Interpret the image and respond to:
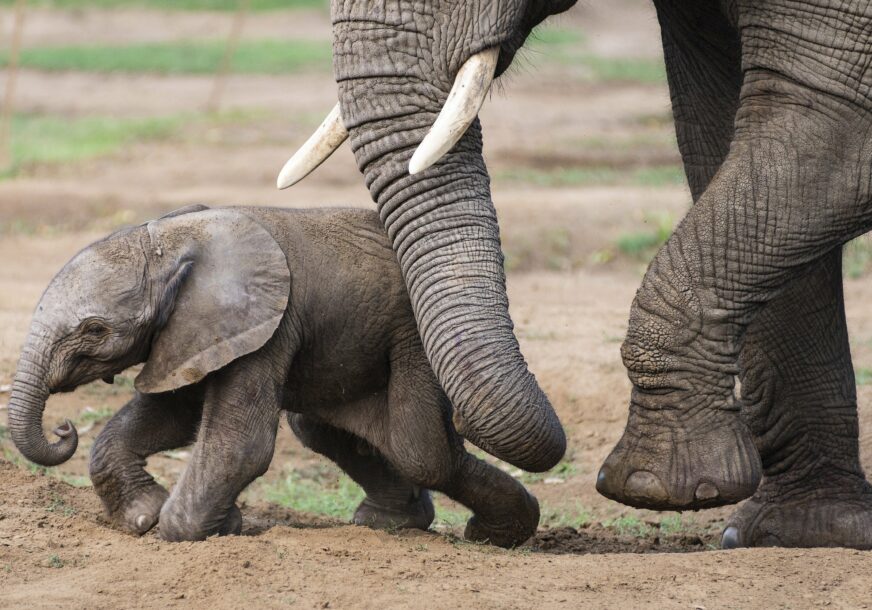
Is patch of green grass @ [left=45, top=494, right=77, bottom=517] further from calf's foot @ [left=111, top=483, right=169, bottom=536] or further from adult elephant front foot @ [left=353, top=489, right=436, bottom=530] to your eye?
adult elephant front foot @ [left=353, top=489, right=436, bottom=530]

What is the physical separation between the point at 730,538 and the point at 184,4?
30.3 meters

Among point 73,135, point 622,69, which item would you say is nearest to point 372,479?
point 73,135

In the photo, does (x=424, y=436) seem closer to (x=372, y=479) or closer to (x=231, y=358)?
(x=372, y=479)

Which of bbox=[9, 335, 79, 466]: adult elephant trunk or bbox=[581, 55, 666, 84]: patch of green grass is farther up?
bbox=[581, 55, 666, 84]: patch of green grass

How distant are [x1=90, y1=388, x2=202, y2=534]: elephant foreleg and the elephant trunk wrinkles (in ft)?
3.51

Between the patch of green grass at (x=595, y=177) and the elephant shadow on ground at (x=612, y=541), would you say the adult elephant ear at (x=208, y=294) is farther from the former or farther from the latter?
the patch of green grass at (x=595, y=177)

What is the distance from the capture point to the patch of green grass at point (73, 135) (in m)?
16.9

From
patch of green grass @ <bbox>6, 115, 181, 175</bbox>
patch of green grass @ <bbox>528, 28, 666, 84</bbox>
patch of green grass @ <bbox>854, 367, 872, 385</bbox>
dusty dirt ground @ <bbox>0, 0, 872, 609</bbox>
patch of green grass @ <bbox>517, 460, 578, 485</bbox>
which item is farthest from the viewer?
patch of green grass @ <bbox>528, 28, 666, 84</bbox>

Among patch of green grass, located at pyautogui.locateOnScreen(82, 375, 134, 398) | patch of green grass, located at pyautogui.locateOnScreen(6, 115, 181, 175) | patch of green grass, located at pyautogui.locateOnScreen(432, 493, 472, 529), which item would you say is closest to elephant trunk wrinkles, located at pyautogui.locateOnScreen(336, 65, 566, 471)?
patch of green grass, located at pyautogui.locateOnScreen(432, 493, 472, 529)

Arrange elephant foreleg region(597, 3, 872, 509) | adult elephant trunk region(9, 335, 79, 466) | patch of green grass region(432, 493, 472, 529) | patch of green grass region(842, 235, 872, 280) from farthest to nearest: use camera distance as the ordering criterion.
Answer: patch of green grass region(842, 235, 872, 280)
patch of green grass region(432, 493, 472, 529)
adult elephant trunk region(9, 335, 79, 466)
elephant foreleg region(597, 3, 872, 509)

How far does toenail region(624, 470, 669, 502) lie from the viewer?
4629 mm

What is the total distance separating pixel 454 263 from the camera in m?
4.52

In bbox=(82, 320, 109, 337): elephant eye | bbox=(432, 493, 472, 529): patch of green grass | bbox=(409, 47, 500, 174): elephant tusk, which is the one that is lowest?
bbox=(432, 493, 472, 529): patch of green grass

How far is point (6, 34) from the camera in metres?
31.5
